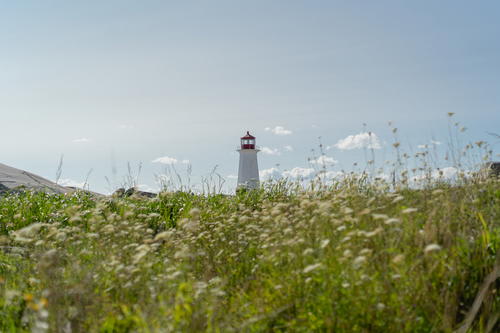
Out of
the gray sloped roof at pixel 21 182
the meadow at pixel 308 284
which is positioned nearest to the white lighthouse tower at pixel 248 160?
the gray sloped roof at pixel 21 182

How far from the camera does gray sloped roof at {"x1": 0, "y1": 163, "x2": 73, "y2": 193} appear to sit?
11.4 m

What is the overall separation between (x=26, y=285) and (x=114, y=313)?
165 cm

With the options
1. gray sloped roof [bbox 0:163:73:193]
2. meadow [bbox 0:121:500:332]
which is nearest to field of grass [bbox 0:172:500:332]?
meadow [bbox 0:121:500:332]

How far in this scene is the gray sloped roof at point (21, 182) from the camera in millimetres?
11350

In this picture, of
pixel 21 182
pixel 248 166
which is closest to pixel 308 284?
pixel 21 182

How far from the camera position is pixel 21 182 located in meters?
12.3

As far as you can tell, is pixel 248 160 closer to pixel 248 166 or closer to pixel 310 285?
pixel 248 166

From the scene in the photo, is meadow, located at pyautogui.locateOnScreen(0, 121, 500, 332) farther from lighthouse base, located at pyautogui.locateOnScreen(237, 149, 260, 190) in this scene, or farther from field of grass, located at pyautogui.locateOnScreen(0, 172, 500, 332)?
lighthouse base, located at pyautogui.locateOnScreen(237, 149, 260, 190)

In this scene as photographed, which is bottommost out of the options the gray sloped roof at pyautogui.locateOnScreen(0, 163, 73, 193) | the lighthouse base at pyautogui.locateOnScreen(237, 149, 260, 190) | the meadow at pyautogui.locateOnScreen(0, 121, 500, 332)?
the meadow at pyautogui.locateOnScreen(0, 121, 500, 332)

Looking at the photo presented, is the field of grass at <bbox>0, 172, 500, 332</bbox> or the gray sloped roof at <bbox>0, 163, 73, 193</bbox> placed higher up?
the gray sloped roof at <bbox>0, 163, 73, 193</bbox>

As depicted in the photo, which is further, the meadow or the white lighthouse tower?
the white lighthouse tower

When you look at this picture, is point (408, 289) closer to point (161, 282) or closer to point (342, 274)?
point (342, 274)

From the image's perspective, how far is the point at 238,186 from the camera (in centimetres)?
1009

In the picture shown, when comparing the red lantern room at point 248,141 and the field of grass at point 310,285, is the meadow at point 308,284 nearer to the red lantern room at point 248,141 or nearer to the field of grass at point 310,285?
the field of grass at point 310,285
